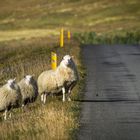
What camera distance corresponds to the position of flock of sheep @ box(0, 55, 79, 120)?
1950 cm

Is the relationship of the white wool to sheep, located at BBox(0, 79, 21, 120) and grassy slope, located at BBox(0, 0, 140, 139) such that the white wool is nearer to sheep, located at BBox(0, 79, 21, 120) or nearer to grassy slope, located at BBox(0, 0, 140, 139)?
grassy slope, located at BBox(0, 0, 140, 139)

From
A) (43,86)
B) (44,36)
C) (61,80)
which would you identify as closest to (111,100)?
(61,80)

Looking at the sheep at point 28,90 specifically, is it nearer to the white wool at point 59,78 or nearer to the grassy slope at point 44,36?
the grassy slope at point 44,36

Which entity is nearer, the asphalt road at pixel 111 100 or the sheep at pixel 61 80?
the asphalt road at pixel 111 100

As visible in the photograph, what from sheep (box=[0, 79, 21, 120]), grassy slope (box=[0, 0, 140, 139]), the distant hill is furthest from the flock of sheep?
the distant hill

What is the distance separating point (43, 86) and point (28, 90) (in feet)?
4.23

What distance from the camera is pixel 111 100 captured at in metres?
21.9

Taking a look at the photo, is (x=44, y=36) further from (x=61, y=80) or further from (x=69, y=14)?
(x=69, y=14)

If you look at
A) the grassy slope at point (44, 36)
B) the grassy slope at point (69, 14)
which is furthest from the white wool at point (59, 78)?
the grassy slope at point (69, 14)

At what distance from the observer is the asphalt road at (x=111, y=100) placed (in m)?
16.2

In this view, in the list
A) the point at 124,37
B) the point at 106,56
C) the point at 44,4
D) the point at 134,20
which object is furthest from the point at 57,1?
the point at 106,56

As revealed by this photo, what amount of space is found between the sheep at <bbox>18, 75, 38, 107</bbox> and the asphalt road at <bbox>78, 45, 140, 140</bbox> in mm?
1395

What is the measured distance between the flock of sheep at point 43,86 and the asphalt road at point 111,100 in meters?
0.71

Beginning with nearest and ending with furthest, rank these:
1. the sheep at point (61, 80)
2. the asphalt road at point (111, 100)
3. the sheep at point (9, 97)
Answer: the asphalt road at point (111, 100) → the sheep at point (9, 97) → the sheep at point (61, 80)
